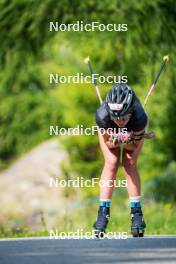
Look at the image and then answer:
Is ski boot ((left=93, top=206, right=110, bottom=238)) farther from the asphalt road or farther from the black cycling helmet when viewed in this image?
the black cycling helmet

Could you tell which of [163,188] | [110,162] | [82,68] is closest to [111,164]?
[110,162]

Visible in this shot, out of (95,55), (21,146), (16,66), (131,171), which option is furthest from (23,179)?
(131,171)

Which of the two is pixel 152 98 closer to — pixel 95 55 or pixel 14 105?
pixel 95 55

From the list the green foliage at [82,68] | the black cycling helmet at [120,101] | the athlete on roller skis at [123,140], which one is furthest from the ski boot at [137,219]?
the green foliage at [82,68]

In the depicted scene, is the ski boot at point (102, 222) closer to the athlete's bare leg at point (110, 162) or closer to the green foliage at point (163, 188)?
the athlete's bare leg at point (110, 162)

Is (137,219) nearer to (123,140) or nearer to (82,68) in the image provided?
(123,140)

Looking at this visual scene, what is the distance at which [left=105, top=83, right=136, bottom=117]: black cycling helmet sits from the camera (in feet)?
28.3

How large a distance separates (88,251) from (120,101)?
1309 mm

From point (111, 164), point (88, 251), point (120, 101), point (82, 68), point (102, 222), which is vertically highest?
point (82, 68)

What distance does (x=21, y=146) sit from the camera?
39812 millimetres

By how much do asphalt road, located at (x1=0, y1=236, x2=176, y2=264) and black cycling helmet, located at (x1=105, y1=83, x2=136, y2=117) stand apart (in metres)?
0.99

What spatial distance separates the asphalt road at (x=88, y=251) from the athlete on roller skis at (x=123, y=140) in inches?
11.0

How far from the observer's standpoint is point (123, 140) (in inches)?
348

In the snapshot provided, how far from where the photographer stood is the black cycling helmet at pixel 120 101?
8.64 m
